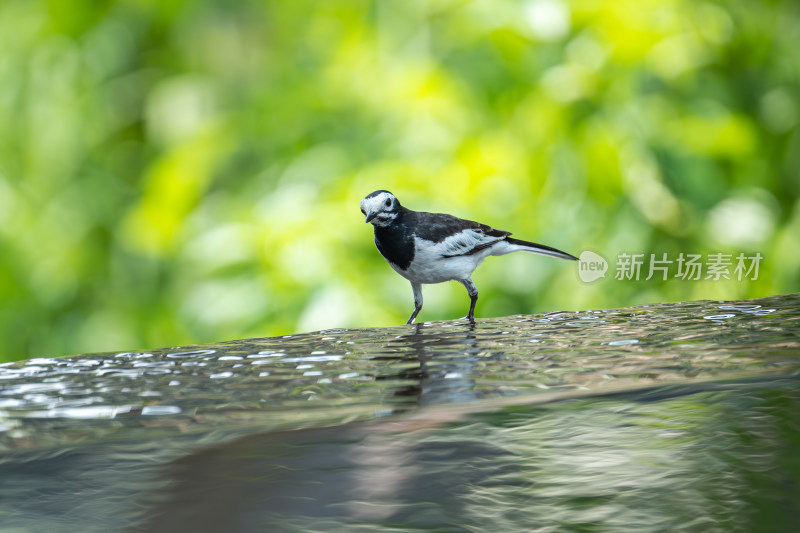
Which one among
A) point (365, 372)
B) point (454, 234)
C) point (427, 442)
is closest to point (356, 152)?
point (454, 234)

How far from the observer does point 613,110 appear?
204 cm

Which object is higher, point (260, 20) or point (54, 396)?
point (260, 20)

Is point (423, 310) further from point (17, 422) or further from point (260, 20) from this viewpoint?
point (17, 422)

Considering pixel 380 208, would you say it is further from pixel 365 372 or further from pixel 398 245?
pixel 365 372

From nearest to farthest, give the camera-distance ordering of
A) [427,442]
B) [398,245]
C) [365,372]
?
[427,442]
[365,372]
[398,245]

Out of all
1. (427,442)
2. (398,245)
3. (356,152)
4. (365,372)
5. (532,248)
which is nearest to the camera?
(427,442)

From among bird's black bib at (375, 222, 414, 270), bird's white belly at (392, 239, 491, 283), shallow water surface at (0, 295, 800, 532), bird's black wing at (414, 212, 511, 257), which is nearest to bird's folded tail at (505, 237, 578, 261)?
bird's black wing at (414, 212, 511, 257)

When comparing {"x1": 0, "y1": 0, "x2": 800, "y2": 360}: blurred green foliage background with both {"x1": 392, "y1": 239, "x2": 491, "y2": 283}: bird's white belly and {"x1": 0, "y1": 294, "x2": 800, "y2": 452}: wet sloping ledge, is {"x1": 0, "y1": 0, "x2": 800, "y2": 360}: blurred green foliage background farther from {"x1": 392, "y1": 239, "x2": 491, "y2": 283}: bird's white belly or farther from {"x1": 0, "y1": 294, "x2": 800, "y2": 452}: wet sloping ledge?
{"x1": 0, "y1": 294, "x2": 800, "y2": 452}: wet sloping ledge

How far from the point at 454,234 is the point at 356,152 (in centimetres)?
61

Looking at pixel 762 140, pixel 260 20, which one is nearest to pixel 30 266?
pixel 260 20

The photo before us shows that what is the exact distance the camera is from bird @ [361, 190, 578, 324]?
57.3 inches

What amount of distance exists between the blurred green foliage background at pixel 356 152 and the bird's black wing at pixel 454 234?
0.29 meters

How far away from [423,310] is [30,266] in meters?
0.96

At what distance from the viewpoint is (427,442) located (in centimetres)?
71
